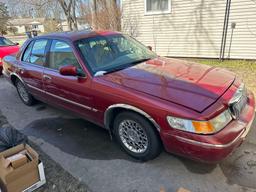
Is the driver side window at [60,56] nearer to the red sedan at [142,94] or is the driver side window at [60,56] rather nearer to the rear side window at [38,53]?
the red sedan at [142,94]

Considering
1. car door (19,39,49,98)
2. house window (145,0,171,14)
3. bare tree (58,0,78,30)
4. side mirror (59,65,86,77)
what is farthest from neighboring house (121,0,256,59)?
side mirror (59,65,86,77)

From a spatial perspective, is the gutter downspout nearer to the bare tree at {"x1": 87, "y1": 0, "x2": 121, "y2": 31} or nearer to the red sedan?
the bare tree at {"x1": 87, "y1": 0, "x2": 121, "y2": 31}

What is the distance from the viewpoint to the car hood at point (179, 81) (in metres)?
2.40

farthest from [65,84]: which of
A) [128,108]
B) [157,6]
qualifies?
[157,6]

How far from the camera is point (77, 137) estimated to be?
3604mm

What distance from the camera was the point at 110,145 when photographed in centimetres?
333

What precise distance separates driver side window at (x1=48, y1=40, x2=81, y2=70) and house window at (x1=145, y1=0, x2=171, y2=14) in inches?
245

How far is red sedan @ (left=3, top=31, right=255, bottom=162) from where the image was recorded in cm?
228

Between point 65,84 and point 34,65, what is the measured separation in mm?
1158

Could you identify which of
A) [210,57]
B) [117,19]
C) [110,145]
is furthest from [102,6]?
[110,145]

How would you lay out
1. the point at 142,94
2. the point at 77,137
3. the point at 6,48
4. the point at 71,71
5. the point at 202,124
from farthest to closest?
the point at 6,48, the point at 77,137, the point at 71,71, the point at 142,94, the point at 202,124

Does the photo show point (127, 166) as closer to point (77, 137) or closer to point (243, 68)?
point (77, 137)

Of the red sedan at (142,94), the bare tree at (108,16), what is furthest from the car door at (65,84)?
the bare tree at (108,16)

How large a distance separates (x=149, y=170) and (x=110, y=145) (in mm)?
798
